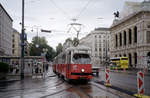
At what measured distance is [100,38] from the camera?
111312 millimetres

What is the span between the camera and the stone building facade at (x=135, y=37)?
53312 mm

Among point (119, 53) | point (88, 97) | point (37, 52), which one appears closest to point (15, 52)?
point (37, 52)

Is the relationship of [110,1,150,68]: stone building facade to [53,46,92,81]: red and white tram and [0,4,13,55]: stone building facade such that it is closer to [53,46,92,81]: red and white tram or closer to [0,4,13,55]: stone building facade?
[53,46,92,81]: red and white tram

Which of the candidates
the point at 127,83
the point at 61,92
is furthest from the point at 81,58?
the point at 61,92

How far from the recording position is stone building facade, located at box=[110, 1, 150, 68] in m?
53.3

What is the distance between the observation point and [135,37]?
5997cm

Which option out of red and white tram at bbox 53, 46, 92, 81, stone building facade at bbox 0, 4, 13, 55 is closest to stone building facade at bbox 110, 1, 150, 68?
red and white tram at bbox 53, 46, 92, 81

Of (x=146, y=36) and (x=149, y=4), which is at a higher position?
(x=149, y=4)

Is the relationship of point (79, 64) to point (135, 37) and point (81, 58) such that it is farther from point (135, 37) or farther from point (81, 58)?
point (135, 37)

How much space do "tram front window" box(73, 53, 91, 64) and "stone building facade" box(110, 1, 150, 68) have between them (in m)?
30.6

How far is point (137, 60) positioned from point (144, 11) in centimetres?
1334

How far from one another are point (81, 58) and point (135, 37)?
47.1 m

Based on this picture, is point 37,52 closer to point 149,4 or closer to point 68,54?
point 149,4

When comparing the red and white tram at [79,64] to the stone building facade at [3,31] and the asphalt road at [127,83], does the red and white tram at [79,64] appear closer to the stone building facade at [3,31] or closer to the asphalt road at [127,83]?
the asphalt road at [127,83]
